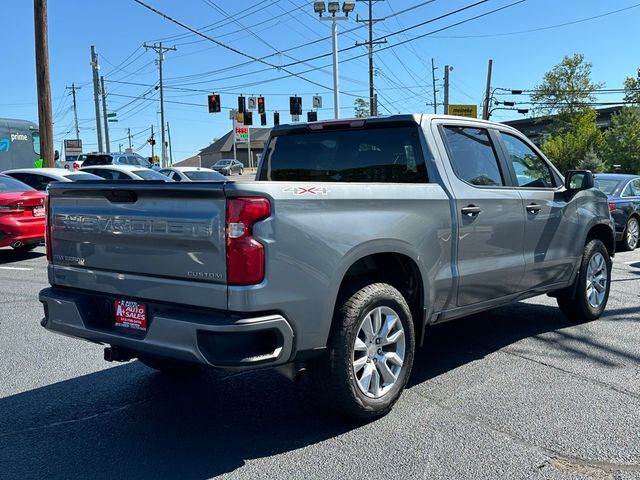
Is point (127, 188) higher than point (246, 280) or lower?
higher

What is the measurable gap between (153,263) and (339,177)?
1.95 meters

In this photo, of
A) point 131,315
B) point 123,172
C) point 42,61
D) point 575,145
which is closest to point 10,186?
point 123,172

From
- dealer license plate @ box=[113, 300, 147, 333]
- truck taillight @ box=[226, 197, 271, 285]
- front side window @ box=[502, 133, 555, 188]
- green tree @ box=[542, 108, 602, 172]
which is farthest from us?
green tree @ box=[542, 108, 602, 172]

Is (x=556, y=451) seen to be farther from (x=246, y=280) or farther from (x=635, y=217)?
(x=635, y=217)

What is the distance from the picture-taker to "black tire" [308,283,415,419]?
3.64 m

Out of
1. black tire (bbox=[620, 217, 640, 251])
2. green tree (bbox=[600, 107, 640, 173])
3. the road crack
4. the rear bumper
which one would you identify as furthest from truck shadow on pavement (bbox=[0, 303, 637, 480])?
green tree (bbox=[600, 107, 640, 173])

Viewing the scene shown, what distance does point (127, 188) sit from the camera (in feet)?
11.8

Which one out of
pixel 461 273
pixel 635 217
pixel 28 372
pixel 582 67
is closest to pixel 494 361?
pixel 461 273

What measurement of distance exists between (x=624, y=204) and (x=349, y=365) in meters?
10.6

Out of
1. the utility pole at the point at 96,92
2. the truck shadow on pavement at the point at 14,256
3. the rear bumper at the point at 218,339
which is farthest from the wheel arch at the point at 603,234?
the utility pole at the point at 96,92

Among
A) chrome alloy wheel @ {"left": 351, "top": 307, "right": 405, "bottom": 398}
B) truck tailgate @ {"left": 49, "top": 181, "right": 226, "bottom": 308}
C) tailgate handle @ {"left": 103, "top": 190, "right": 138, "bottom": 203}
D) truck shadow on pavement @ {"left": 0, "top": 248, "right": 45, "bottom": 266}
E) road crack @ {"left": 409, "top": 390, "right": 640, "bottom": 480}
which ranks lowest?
road crack @ {"left": 409, "top": 390, "right": 640, "bottom": 480}

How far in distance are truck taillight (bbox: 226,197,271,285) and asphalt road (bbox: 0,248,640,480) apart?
3.54 ft

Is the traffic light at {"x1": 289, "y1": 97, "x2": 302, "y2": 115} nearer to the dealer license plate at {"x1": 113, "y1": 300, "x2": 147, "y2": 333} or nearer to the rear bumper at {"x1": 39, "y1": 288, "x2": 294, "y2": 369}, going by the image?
the dealer license plate at {"x1": 113, "y1": 300, "x2": 147, "y2": 333}

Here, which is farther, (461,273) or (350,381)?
(461,273)
